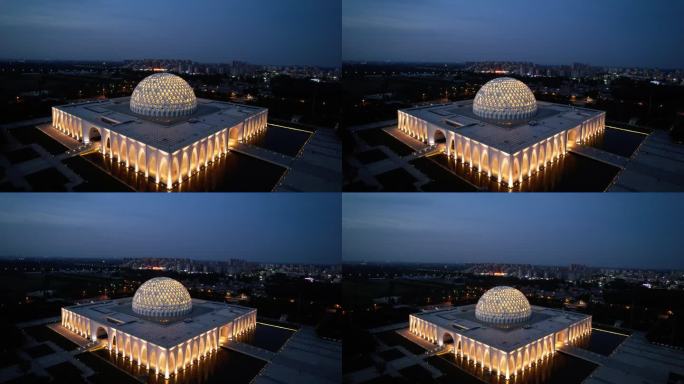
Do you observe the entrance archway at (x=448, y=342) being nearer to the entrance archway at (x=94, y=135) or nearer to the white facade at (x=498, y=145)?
the white facade at (x=498, y=145)

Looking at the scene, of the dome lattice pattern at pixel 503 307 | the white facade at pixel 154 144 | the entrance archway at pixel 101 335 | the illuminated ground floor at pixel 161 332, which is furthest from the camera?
the dome lattice pattern at pixel 503 307

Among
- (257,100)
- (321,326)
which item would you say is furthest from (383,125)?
(321,326)

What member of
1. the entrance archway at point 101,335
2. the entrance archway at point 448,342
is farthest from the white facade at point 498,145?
the entrance archway at point 101,335

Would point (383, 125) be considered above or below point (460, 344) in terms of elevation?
above

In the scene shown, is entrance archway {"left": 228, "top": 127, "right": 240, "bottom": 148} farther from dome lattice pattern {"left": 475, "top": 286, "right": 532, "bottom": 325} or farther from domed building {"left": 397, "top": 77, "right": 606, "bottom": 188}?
dome lattice pattern {"left": 475, "top": 286, "right": 532, "bottom": 325}

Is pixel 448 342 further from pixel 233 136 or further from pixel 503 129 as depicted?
pixel 233 136

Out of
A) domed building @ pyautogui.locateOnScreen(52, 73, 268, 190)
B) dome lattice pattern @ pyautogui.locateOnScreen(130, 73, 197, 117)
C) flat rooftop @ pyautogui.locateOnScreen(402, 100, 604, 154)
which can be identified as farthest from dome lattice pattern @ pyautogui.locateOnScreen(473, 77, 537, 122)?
dome lattice pattern @ pyautogui.locateOnScreen(130, 73, 197, 117)

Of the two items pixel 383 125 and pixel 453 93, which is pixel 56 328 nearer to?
pixel 383 125
